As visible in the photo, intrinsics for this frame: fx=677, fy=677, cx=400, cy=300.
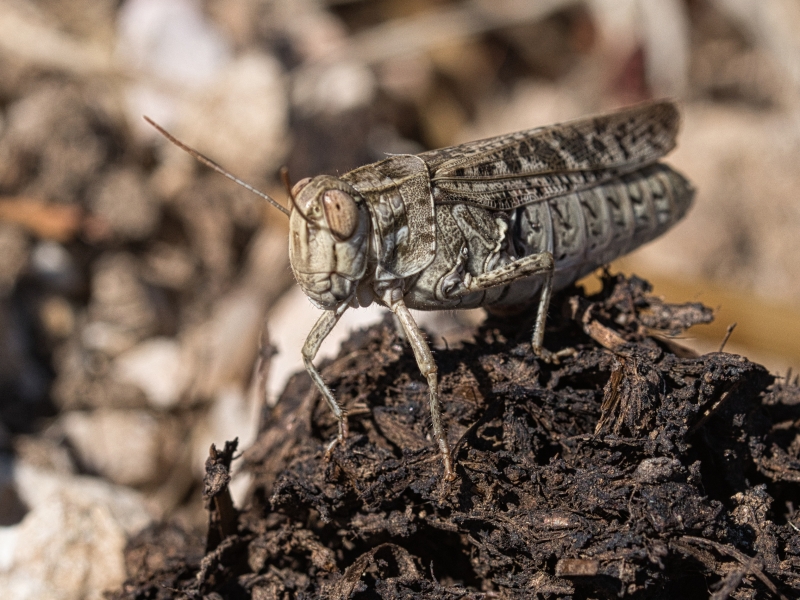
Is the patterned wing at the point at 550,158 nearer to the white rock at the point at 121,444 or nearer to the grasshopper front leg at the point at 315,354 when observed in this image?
the grasshopper front leg at the point at 315,354

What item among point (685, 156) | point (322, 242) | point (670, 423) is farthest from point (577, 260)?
point (685, 156)

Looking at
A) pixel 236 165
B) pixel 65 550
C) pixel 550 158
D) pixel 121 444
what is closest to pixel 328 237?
pixel 550 158

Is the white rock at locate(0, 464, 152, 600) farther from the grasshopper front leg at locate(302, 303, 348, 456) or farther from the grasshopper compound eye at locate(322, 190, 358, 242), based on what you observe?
the grasshopper compound eye at locate(322, 190, 358, 242)

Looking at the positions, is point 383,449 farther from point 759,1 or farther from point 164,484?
point 759,1

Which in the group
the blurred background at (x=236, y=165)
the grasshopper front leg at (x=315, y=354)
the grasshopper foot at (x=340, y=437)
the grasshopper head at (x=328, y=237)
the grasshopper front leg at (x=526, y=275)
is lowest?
the grasshopper foot at (x=340, y=437)

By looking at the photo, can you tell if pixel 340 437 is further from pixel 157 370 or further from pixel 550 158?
pixel 157 370

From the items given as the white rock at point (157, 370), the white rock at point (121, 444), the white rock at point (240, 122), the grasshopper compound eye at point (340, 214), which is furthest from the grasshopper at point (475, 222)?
the white rock at point (240, 122)
